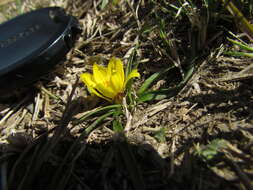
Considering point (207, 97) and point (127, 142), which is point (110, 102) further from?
point (207, 97)


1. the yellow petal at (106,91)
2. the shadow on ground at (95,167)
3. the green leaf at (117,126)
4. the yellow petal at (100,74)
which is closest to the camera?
the shadow on ground at (95,167)

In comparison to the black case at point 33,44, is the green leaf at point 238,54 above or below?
below

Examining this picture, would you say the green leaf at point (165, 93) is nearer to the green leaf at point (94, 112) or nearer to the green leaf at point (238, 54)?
the green leaf at point (94, 112)

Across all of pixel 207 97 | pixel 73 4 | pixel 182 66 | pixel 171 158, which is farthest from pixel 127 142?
pixel 73 4

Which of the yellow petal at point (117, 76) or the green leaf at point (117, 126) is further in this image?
the yellow petal at point (117, 76)

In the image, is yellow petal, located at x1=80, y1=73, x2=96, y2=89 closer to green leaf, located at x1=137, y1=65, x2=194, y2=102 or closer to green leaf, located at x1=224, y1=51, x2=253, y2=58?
green leaf, located at x1=137, y1=65, x2=194, y2=102

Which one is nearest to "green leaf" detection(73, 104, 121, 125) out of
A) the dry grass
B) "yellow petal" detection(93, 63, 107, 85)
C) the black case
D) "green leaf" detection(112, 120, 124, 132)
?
the dry grass

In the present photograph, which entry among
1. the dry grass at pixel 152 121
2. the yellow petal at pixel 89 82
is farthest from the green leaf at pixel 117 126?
the yellow petal at pixel 89 82
